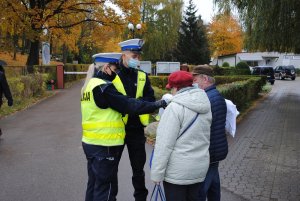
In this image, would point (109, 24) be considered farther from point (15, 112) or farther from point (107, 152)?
point (107, 152)

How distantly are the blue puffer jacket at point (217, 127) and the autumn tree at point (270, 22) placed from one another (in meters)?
10.4

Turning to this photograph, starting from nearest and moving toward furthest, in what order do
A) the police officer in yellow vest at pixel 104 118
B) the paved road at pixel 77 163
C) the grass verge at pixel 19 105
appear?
the police officer in yellow vest at pixel 104 118 → the paved road at pixel 77 163 → the grass verge at pixel 19 105

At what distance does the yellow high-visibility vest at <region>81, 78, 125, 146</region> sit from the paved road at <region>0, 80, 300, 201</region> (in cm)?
164

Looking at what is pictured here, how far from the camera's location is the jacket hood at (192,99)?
11.1 feet

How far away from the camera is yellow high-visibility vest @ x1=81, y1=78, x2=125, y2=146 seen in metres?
3.90

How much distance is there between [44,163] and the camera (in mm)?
7145

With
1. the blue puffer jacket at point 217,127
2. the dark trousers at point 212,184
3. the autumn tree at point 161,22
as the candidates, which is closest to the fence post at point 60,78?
the dark trousers at point 212,184

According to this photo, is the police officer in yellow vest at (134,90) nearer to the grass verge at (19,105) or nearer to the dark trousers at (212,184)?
the dark trousers at (212,184)

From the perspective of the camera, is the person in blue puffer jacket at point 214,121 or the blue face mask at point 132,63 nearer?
the person in blue puffer jacket at point 214,121

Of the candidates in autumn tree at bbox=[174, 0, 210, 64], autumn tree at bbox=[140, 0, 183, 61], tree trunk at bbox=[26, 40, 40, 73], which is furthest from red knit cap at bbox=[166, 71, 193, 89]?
autumn tree at bbox=[174, 0, 210, 64]

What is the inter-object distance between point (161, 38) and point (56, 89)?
86.7 feet

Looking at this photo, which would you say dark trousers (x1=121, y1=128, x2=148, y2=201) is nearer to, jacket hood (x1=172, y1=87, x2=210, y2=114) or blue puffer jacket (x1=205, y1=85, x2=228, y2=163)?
blue puffer jacket (x1=205, y1=85, x2=228, y2=163)

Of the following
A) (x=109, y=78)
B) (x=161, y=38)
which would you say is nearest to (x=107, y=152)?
(x=109, y=78)

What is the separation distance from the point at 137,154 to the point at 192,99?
1344mm
